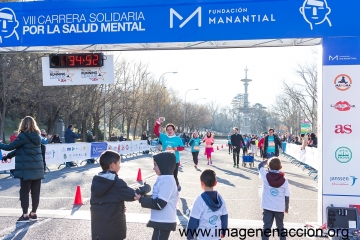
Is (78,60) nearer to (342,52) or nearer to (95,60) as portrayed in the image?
(95,60)

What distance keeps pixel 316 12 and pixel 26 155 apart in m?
5.97

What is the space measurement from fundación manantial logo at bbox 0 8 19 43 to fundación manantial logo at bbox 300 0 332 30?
5985mm

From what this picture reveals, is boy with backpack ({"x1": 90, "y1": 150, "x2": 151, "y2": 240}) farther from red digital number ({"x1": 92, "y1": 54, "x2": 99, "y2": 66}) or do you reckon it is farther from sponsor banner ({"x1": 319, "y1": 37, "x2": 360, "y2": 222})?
red digital number ({"x1": 92, "y1": 54, "x2": 99, "y2": 66})

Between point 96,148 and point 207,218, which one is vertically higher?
point 207,218

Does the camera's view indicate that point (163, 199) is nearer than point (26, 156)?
Yes

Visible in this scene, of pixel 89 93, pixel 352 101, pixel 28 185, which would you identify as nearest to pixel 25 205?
pixel 28 185

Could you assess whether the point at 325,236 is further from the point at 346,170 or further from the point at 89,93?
the point at 89,93

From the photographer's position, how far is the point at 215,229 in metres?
4.87

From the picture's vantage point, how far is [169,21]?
8.71 m

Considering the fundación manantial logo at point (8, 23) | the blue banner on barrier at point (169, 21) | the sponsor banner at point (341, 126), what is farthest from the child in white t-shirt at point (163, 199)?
the fundación manantial logo at point (8, 23)

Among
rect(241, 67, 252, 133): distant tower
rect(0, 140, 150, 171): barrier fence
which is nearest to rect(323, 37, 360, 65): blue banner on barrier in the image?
rect(0, 140, 150, 171): barrier fence

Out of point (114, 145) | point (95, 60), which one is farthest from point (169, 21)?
point (114, 145)

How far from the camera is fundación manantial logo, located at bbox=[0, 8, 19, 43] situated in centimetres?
941

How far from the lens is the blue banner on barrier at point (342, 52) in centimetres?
777
